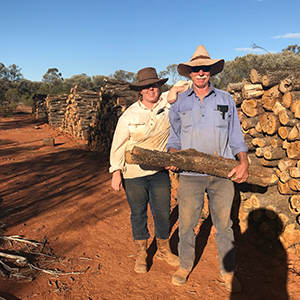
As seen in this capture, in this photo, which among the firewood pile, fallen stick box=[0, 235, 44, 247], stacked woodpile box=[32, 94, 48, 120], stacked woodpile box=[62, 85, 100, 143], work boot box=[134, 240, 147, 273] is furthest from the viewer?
stacked woodpile box=[32, 94, 48, 120]

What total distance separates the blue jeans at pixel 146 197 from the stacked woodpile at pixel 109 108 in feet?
22.6

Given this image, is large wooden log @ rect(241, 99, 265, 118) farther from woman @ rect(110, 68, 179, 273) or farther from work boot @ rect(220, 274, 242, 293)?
work boot @ rect(220, 274, 242, 293)

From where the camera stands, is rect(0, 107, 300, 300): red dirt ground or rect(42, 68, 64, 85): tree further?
rect(42, 68, 64, 85): tree

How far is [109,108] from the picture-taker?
10.4 m

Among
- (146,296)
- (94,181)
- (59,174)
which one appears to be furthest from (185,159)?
(59,174)

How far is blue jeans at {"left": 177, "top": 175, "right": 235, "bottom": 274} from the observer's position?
2824mm

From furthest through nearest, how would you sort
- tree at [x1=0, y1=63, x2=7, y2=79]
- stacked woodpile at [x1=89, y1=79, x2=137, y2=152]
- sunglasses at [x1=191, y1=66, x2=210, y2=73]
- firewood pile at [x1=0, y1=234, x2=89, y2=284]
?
tree at [x1=0, y1=63, x2=7, y2=79] < stacked woodpile at [x1=89, y1=79, x2=137, y2=152] < firewood pile at [x1=0, y1=234, x2=89, y2=284] < sunglasses at [x1=191, y1=66, x2=210, y2=73]

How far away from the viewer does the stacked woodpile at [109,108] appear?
33.2ft

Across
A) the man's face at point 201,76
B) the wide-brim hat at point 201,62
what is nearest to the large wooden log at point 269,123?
the wide-brim hat at point 201,62

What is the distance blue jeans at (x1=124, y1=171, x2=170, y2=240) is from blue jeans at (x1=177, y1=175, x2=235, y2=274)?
38 cm

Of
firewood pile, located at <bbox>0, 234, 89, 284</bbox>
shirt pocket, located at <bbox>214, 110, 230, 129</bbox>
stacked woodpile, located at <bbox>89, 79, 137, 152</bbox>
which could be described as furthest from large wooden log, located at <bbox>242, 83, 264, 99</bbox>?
stacked woodpile, located at <bbox>89, 79, 137, 152</bbox>

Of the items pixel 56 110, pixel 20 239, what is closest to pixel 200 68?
pixel 20 239

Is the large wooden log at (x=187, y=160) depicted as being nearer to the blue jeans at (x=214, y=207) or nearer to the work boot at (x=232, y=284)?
the blue jeans at (x=214, y=207)

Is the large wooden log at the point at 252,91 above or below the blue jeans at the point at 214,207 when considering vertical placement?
above
